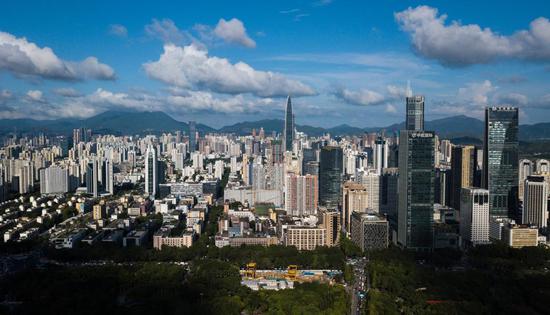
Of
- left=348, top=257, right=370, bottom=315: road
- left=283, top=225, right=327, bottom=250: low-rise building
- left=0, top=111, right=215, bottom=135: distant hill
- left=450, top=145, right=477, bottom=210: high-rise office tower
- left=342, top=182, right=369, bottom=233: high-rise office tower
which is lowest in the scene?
left=348, top=257, right=370, bottom=315: road

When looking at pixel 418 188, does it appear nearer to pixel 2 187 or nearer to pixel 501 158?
pixel 501 158

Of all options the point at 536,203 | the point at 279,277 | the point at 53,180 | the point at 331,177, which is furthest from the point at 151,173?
the point at 536,203

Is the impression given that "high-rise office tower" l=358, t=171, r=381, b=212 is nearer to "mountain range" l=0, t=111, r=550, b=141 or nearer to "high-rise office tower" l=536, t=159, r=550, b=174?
"high-rise office tower" l=536, t=159, r=550, b=174

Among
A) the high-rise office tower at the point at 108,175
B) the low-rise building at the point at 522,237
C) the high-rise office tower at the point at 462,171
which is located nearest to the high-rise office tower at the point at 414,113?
the high-rise office tower at the point at 462,171

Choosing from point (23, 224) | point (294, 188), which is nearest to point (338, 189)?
point (294, 188)

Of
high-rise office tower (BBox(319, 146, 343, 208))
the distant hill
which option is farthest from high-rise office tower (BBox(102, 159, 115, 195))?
the distant hill

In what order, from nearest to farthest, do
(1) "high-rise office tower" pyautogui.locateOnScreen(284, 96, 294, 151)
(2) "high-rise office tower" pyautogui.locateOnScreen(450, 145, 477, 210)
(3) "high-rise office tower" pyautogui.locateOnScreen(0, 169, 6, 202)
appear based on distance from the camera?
(2) "high-rise office tower" pyautogui.locateOnScreen(450, 145, 477, 210), (3) "high-rise office tower" pyautogui.locateOnScreen(0, 169, 6, 202), (1) "high-rise office tower" pyautogui.locateOnScreen(284, 96, 294, 151)

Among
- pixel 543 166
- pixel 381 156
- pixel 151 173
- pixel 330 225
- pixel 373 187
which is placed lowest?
pixel 330 225
